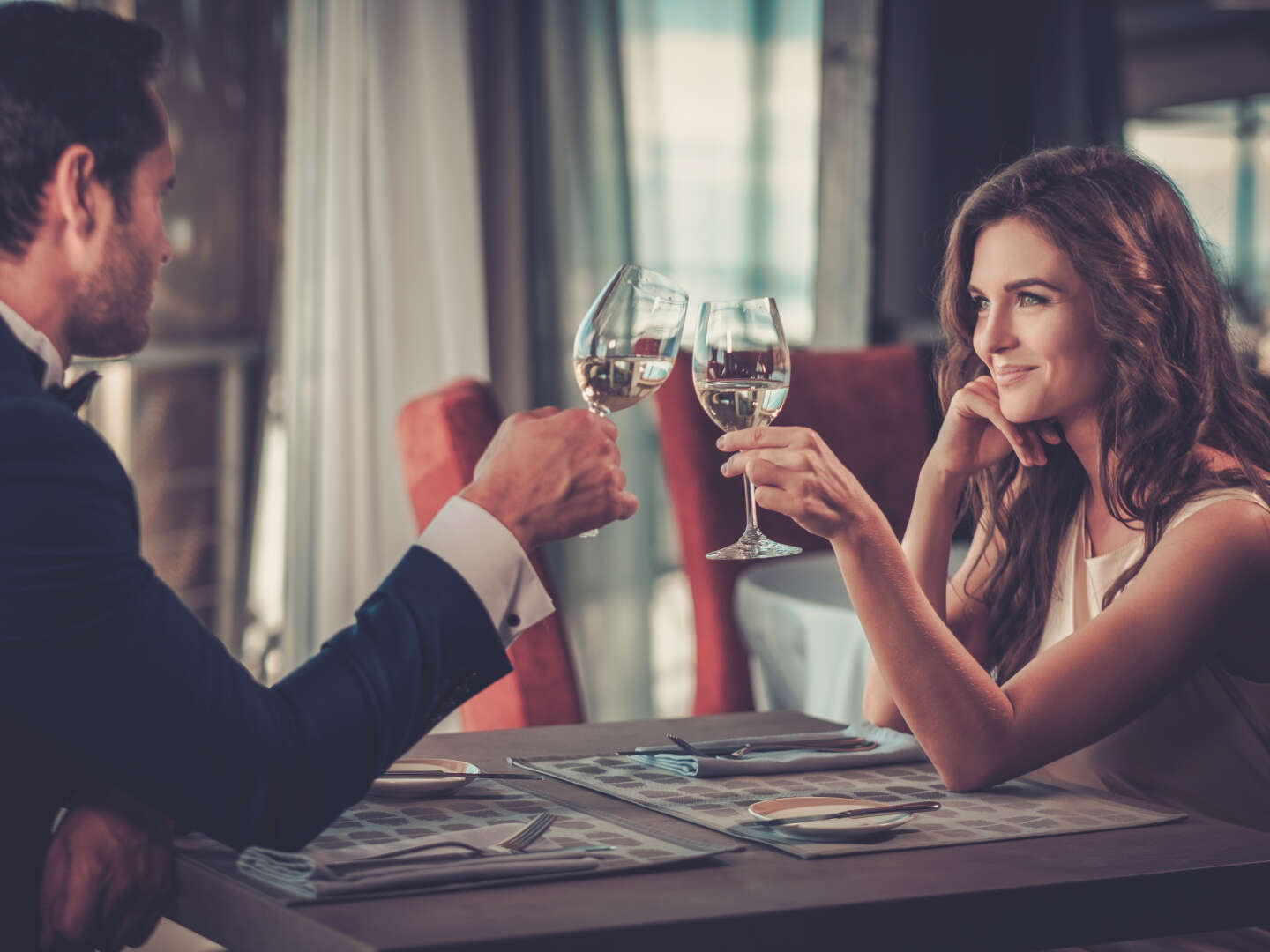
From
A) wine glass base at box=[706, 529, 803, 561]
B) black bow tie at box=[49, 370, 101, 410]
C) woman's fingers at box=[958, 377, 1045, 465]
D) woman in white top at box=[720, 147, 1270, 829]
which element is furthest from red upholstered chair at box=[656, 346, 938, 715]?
black bow tie at box=[49, 370, 101, 410]

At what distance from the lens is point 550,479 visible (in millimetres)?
1068

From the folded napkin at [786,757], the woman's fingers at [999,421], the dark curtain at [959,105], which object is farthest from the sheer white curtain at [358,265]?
the folded napkin at [786,757]

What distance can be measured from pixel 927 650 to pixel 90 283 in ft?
2.52

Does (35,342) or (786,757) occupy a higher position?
(35,342)

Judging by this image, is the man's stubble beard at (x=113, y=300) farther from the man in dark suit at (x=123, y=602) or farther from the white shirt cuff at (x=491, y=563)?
the white shirt cuff at (x=491, y=563)

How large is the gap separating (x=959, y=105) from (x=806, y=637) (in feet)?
9.13

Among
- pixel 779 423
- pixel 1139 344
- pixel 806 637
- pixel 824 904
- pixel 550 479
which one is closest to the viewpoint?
pixel 824 904

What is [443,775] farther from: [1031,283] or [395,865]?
[1031,283]

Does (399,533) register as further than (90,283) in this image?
Yes

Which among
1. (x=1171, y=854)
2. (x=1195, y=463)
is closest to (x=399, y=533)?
(x=1195, y=463)

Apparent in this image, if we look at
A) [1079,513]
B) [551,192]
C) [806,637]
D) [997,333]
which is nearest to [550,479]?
[997,333]

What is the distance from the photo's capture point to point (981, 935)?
0.87 meters

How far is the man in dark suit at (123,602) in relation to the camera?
34.9 inches

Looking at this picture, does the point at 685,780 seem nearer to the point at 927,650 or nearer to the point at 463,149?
the point at 927,650
